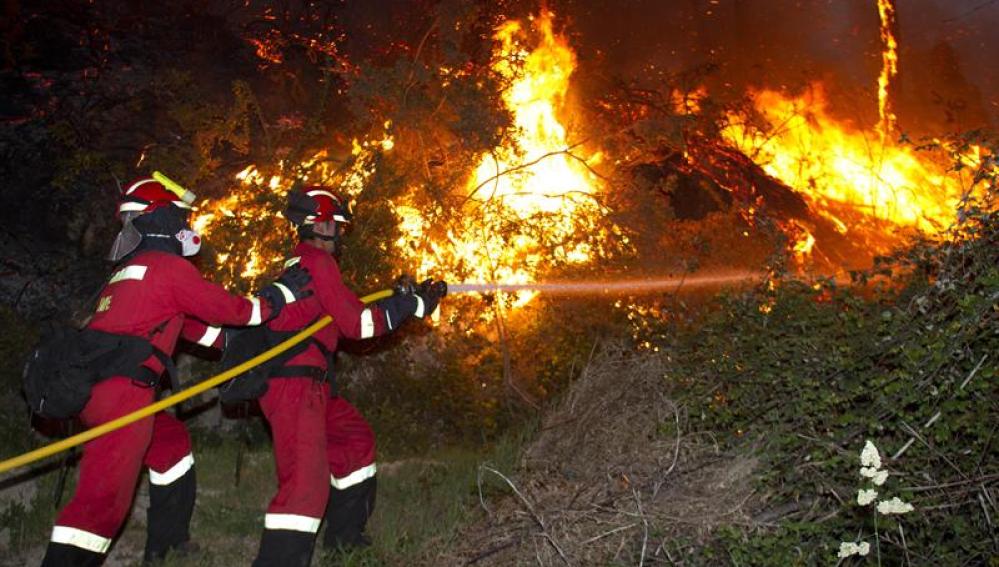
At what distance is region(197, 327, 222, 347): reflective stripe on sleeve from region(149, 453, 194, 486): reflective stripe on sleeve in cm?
71

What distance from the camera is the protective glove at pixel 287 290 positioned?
16.2 ft

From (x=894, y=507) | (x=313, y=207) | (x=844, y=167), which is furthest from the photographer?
(x=844, y=167)

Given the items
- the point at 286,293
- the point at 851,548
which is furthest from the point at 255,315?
the point at 851,548

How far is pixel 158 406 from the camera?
14.6ft

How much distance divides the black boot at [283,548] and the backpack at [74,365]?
1136mm

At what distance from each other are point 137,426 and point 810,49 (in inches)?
409

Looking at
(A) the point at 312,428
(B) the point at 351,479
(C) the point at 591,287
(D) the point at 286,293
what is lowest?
(B) the point at 351,479

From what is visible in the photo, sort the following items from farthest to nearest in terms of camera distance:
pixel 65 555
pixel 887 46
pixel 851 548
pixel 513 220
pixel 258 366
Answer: pixel 887 46 → pixel 513 220 → pixel 258 366 → pixel 65 555 → pixel 851 548

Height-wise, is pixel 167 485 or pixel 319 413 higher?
pixel 319 413

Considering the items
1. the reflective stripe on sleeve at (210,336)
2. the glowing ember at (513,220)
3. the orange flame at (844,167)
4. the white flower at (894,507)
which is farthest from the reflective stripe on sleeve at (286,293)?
the orange flame at (844,167)

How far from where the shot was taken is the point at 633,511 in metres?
4.24

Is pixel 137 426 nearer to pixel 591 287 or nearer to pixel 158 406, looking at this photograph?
pixel 158 406

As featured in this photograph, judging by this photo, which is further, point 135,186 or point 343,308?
point 343,308

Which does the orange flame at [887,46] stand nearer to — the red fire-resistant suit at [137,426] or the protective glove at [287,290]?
the protective glove at [287,290]
